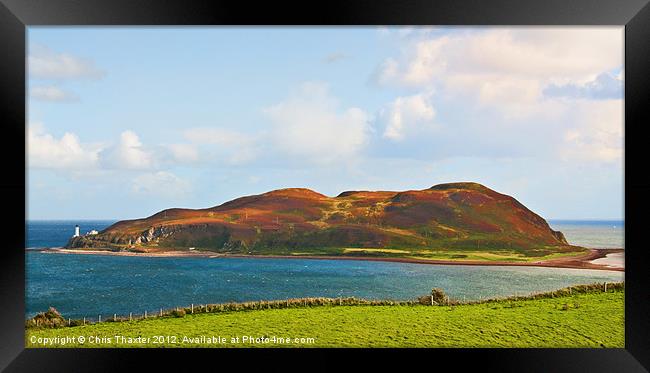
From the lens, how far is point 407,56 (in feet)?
21.2

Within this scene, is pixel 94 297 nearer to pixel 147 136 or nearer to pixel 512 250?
pixel 147 136

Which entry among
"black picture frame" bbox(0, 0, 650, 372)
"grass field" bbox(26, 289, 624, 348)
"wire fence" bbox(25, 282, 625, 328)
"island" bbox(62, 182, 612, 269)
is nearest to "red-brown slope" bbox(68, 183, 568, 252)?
"island" bbox(62, 182, 612, 269)

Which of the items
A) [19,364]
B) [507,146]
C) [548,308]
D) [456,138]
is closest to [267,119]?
[456,138]

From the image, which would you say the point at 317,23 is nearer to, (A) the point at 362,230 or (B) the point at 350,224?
(B) the point at 350,224

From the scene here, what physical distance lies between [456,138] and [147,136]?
416 centimetres

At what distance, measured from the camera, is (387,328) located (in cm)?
593

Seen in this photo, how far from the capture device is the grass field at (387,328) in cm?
574

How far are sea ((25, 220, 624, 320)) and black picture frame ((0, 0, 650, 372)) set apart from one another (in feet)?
6.38

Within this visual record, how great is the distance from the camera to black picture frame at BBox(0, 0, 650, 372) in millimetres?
4207

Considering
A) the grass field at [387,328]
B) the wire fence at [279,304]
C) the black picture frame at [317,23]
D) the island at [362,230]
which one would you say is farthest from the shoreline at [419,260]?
the black picture frame at [317,23]

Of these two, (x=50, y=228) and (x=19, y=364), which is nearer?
(x=19, y=364)

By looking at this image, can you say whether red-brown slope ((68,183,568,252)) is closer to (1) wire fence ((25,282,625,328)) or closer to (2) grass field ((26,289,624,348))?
(1) wire fence ((25,282,625,328))

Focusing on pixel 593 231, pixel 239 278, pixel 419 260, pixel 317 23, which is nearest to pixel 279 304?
pixel 239 278

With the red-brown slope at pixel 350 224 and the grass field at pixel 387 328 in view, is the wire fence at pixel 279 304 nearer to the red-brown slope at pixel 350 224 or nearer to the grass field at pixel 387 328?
the grass field at pixel 387 328
